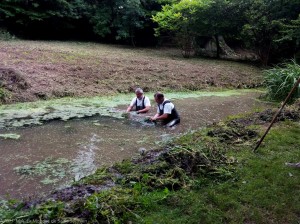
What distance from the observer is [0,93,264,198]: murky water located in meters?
4.52

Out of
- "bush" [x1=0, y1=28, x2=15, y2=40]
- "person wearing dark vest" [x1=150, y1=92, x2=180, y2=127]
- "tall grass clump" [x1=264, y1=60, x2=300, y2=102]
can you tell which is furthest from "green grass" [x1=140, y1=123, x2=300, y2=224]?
"bush" [x1=0, y1=28, x2=15, y2=40]

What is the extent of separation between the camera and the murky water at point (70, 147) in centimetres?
452

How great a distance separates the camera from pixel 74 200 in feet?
11.7

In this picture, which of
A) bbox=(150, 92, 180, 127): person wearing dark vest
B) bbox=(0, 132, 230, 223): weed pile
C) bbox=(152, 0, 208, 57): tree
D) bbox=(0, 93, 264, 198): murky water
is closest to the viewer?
bbox=(0, 132, 230, 223): weed pile

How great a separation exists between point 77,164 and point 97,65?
8.54 metres

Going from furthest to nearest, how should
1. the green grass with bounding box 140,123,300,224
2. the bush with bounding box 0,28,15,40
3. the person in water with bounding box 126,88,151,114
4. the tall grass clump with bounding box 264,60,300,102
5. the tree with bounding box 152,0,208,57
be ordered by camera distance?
the tree with bounding box 152,0,208,57 < the bush with bounding box 0,28,15,40 < the tall grass clump with bounding box 264,60,300,102 < the person in water with bounding box 126,88,151,114 < the green grass with bounding box 140,123,300,224

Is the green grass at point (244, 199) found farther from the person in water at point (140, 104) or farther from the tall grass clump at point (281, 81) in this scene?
the tall grass clump at point (281, 81)

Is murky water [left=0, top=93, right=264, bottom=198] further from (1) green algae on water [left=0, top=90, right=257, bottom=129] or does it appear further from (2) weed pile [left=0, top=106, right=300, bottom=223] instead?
(2) weed pile [left=0, top=106, right=300, bottom=223]

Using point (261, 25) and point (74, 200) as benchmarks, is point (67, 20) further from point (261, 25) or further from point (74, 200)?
point (74, 200)

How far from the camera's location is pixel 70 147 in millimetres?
5969

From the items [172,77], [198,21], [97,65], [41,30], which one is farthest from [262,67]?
[41,30]

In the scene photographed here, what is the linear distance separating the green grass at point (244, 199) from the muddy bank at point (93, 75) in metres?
7.20

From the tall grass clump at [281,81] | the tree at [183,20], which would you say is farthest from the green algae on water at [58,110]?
the tree at [183,20]

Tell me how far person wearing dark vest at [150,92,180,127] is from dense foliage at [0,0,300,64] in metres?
10.3
